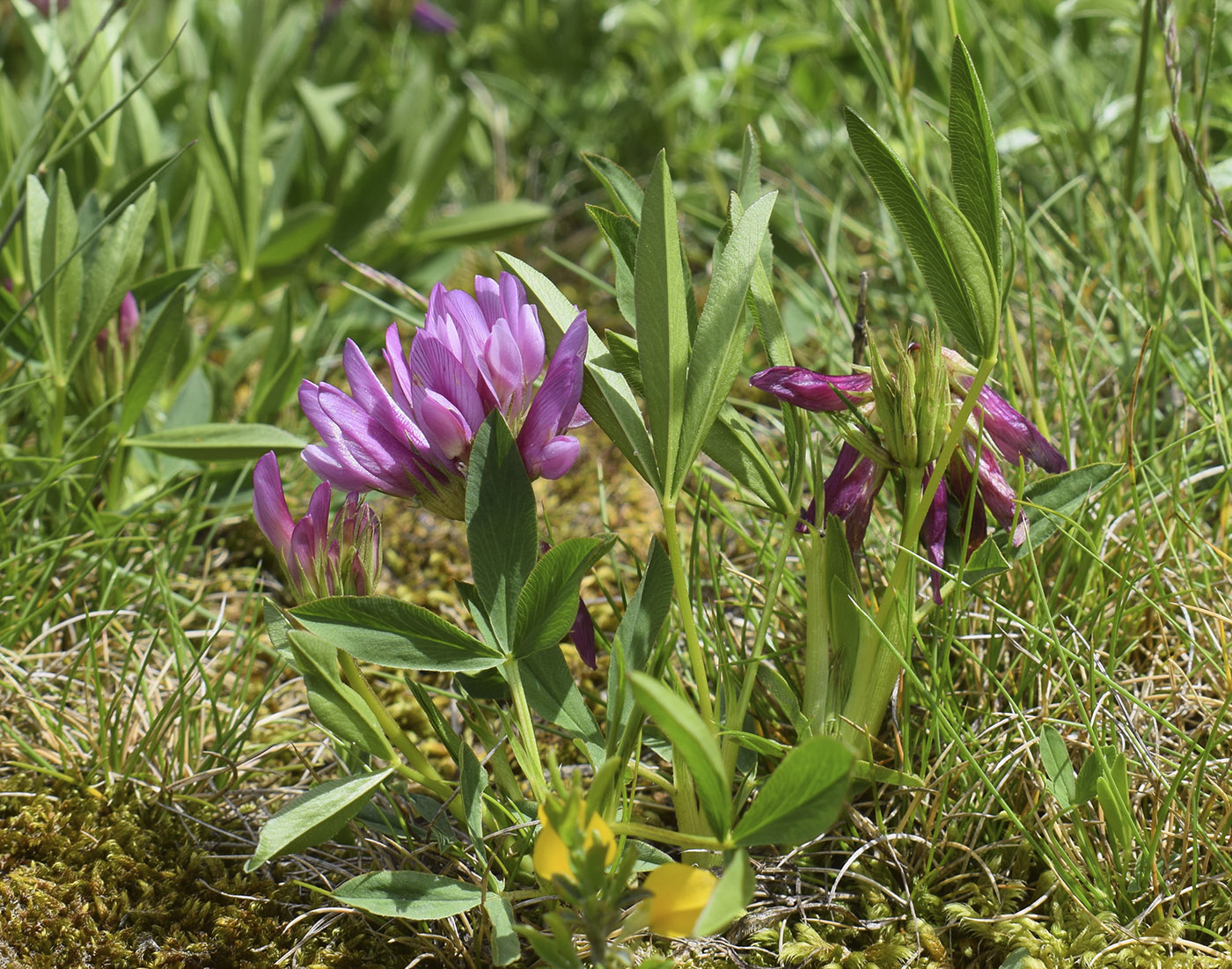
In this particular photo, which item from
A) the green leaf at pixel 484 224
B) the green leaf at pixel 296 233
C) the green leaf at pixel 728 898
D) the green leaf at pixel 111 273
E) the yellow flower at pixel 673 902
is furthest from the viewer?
the green leaf at pixel 484 224

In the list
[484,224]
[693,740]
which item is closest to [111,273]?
[484,224]

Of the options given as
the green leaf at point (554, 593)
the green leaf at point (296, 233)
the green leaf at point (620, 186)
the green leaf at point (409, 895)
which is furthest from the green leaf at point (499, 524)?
the green leaf at point (296, 233)

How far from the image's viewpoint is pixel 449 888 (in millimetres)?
944

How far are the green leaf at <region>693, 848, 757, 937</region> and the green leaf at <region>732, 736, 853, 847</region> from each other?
55mm

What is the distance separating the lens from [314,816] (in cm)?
88

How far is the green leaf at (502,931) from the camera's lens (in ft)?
2.81

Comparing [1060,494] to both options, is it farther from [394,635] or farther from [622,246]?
[394,635]

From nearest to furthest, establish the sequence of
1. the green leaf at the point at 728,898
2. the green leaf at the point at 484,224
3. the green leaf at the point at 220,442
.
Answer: the green leaf at the point at 728,898
the green leaf at the point at 220,442
the green leaf at the point at 484,224

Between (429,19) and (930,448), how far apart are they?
249 centimetres

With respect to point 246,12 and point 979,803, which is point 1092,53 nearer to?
point 246,12

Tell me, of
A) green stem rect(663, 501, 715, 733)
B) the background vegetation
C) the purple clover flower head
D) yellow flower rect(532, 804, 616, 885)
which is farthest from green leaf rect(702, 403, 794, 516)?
the purple clover flower head

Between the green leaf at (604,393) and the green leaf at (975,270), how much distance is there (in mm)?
307

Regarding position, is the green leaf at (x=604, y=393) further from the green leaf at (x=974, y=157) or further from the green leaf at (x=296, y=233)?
the green leaf at (x=296, y=233)

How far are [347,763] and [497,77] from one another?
91.8 inches
